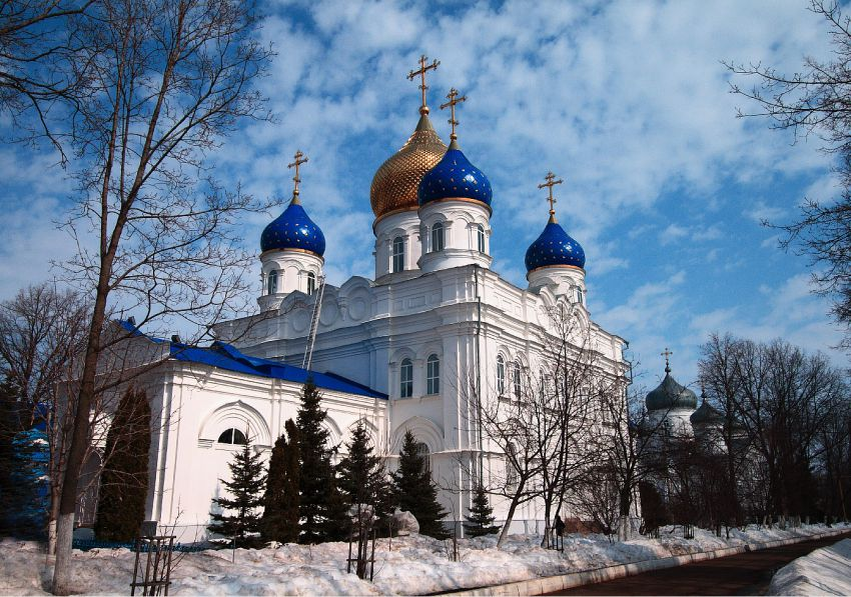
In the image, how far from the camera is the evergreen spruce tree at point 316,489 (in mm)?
16469

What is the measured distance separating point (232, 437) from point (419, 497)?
5.38 metres

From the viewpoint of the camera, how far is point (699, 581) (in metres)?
12.1

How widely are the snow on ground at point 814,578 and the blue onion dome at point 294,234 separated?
2309 centimetres

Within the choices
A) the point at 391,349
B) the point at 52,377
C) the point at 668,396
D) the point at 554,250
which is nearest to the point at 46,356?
the point at 52,377

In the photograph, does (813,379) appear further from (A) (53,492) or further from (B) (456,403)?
(A) (53,492)

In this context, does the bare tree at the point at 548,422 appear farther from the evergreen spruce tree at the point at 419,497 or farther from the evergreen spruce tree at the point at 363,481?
the evergreen spruce tree at the point at 363,481

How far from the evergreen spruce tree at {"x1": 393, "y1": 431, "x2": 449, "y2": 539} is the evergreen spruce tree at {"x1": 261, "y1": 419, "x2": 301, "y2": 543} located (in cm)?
337

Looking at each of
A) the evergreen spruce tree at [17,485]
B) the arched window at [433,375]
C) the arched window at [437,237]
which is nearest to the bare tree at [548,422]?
the arched window at [433,375]

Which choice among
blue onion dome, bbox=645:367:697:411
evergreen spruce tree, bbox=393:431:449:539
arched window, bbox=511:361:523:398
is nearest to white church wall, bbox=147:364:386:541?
evergreen spruce tree, bbox=393:431:449:539

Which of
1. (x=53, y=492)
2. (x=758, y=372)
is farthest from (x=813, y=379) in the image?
(x=53, y=492)

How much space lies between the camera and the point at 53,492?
13.1 meters

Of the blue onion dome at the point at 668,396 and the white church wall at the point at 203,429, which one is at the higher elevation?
the blue onion dome at the point at 668,396

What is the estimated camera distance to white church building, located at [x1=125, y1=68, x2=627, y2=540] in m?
18.6

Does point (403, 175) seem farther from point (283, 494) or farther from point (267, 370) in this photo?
point (283, 494)
